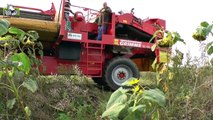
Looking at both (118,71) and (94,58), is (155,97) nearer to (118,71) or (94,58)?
(94,58)

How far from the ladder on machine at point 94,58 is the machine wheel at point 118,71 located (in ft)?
0.66

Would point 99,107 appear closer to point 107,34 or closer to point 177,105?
point 177,105

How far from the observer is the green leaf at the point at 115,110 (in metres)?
1.92

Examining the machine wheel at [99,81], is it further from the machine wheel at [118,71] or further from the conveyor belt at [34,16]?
the conveyor belt at [34,16]

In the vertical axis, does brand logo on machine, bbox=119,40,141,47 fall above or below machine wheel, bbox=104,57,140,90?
above

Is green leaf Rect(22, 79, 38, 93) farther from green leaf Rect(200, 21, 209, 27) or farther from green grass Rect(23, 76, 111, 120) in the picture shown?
green grass Rect(23, 76, 111, 120)

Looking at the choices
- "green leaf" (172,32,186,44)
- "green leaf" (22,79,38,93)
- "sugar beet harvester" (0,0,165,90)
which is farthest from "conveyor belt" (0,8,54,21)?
"green leaf" (172,32,186,44)

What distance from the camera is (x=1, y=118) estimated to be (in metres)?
4.14

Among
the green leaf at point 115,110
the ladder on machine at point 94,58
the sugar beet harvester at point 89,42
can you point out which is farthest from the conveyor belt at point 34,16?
the green leaf at point 115,110

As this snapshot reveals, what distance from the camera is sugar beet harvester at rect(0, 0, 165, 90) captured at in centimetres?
805

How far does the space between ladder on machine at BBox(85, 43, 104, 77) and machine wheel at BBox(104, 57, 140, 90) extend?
20 cm

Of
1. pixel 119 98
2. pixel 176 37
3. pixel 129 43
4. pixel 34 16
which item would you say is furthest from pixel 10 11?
pixel 119 98

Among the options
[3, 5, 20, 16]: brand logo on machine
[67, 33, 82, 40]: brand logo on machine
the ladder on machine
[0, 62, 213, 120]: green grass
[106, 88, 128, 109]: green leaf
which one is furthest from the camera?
the ladder on machine

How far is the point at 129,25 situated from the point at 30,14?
259 centimetres
